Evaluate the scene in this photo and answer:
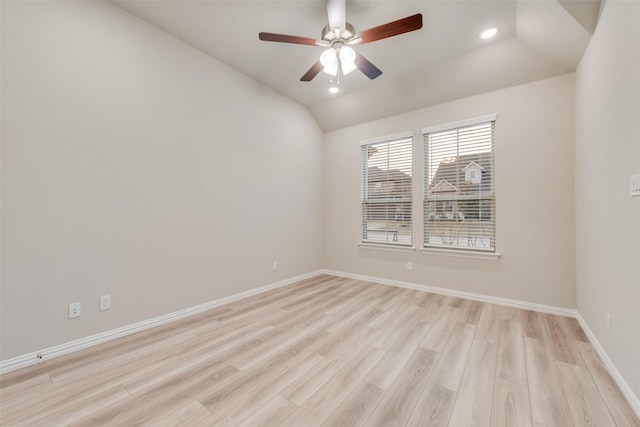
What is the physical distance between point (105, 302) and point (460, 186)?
4248 millimetres

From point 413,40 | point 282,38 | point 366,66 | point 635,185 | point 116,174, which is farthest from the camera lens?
point 413,40

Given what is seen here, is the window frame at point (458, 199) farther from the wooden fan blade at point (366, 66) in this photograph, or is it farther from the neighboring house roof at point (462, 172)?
the wooden fan blade at point (366, 66)

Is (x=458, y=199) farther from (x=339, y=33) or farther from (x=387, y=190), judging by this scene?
(x=339, y=33)

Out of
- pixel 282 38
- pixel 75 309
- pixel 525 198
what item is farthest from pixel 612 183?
pixel 75 309

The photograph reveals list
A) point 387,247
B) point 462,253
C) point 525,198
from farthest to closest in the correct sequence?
point 387,247, point 462,253, point 525,198

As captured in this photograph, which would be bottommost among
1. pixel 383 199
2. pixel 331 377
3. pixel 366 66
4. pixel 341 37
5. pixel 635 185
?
pixel 331 377

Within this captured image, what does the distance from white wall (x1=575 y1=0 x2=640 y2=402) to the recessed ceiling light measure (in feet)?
2.62

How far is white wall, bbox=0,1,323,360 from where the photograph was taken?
1.96 metres

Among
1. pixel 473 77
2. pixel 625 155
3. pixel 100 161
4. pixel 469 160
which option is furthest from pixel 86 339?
pixel 473 77

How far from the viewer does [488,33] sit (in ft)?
8.80

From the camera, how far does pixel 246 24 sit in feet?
8.71

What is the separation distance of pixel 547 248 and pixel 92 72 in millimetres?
4960

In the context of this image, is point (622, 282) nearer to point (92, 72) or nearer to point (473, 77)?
point (473, 77)

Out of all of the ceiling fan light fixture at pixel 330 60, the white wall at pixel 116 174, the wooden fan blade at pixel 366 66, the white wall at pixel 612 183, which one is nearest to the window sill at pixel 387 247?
the white wall at pixel 116 174
